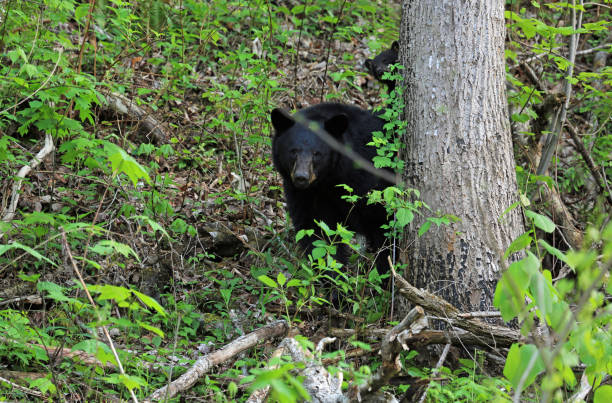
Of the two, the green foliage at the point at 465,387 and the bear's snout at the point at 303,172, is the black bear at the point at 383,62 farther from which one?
the green foliage at the point at 465,387

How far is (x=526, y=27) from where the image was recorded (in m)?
5.11

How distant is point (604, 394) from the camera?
9.10 ft

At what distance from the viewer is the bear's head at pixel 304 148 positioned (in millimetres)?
5738

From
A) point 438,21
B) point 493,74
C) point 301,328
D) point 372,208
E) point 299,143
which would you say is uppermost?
point 438,21

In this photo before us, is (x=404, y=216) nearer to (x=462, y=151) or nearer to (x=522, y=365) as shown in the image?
(x=462, y=151)

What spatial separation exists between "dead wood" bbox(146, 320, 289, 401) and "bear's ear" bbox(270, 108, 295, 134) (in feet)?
7.20

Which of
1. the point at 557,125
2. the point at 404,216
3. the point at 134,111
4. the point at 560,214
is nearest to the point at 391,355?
the point at 404,216

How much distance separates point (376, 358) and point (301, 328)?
2.88ft

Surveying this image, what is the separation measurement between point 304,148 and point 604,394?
11.9 ft

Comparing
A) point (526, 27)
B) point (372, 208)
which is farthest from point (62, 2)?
point (526, 27)

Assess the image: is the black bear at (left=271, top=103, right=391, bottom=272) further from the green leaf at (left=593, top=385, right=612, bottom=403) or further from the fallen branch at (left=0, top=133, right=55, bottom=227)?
the green leaf at (left=593, top=385, right=612, bottom=403)

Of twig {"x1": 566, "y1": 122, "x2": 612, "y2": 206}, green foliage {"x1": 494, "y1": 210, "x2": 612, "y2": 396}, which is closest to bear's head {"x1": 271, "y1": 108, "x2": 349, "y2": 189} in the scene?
twig {"x1": 566, "y1": 122, "x2": 612, "y2": 206}

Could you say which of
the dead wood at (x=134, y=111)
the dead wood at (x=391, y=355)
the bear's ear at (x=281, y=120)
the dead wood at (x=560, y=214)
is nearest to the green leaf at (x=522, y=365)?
the dead wood at (x=391, y=355)

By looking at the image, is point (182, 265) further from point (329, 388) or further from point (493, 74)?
point (493, 74)
